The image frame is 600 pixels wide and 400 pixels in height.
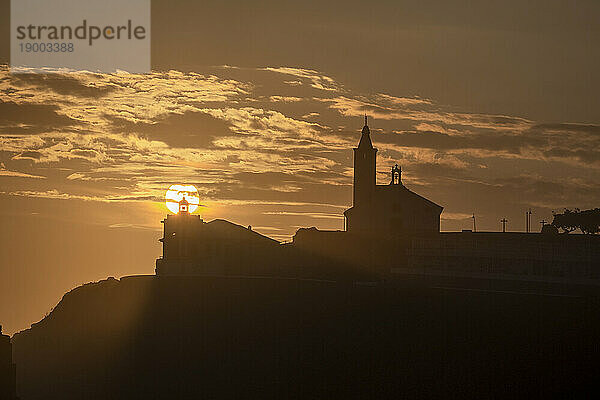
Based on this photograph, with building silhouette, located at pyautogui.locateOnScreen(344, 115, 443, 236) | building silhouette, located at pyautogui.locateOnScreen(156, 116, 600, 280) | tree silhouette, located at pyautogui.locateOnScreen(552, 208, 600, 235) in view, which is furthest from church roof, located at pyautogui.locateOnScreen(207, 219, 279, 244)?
tree silhouette, located at pyautogui.locateOnScreen(552, 208, 600, 235)

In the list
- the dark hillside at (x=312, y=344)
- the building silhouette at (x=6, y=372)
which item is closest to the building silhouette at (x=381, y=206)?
the dark hillside at (x=312, y=344)

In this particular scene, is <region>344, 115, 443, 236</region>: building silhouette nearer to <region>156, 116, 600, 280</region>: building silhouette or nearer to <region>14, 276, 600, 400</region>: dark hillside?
<region>156, 116, 600, 280</region>: building silhouette

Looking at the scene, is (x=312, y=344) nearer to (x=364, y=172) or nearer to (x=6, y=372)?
(x=6, y=372)

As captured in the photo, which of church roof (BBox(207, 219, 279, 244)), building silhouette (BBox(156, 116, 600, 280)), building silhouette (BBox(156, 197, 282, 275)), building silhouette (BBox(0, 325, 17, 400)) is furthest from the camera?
church roof (BBox(207, 219, 279, 244))

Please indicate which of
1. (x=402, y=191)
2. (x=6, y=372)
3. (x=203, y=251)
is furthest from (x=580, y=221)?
(x=6, y=372)

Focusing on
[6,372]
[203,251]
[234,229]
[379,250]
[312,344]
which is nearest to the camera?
[6,372]

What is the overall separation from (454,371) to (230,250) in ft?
114

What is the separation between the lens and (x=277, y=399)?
66250mm

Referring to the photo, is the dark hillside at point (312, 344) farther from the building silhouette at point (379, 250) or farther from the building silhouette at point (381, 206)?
the building silhouette at point (381, 206)

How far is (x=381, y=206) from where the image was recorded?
106 m

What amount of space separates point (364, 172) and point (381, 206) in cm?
438

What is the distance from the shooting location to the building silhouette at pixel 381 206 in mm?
105688

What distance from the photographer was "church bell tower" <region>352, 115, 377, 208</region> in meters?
107

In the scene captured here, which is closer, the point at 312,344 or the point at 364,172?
the point at 312,344
